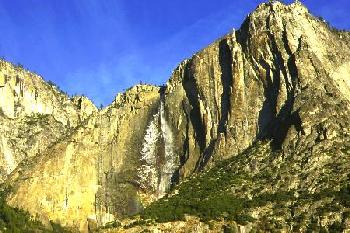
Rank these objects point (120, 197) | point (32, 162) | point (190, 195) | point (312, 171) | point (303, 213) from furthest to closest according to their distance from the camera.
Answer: point (32, 162)
point (120, 197)
point (190, 195)
point (312, 171)
point (303, 213)

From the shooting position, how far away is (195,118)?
163 m

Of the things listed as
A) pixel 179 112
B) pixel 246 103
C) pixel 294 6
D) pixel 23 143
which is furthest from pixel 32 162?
pixel 294 6

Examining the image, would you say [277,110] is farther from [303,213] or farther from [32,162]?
[32,162]

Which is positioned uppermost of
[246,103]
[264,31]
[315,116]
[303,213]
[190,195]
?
[264,31]

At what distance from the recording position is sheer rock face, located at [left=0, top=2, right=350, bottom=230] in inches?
5600

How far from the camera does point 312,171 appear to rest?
116750 mm

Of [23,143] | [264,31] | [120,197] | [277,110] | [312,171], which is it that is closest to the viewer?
[312,171]

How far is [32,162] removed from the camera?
6919 inches

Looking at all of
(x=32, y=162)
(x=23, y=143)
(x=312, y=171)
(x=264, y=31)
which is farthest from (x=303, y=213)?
(x=23, y=143)

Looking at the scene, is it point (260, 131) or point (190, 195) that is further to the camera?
point (260, 131)

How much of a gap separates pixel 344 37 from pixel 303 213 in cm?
7318

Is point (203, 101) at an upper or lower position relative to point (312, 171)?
upper

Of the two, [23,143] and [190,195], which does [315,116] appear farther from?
[23,143]

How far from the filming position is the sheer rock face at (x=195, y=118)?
142 meters
